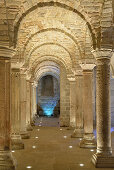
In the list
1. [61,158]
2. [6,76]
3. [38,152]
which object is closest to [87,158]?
[61,158]

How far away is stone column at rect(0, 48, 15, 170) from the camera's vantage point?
6262mm

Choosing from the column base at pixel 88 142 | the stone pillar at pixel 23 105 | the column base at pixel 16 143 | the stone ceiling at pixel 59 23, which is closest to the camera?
the stone ceiling at pixel 59 23

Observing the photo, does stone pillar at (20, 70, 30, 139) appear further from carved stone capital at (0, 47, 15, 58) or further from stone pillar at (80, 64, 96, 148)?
carved stone capital at (0, 47, 15, 58)

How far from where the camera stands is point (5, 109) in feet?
20.7

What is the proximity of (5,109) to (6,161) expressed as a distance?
1086 mm

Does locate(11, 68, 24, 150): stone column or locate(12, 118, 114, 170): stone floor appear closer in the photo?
locate(12, 118, 114, 170): stone floor

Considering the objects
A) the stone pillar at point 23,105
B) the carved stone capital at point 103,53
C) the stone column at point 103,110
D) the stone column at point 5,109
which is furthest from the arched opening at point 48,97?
the stone column at point 5,109

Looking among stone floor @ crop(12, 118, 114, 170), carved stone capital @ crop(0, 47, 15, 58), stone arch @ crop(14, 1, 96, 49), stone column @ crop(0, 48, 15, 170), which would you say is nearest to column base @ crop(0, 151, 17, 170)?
stone column @ crop(0, 48, 15, 170)

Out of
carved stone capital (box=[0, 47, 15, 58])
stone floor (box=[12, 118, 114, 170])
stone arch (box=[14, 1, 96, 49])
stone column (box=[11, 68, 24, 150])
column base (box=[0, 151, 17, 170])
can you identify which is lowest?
stone floor (box=[12, 118, 114, 170])

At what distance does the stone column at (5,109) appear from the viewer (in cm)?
626

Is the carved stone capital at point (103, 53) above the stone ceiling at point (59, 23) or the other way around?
the other way around

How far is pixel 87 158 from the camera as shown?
7.40 meters

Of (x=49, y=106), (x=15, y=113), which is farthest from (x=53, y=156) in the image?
(x=49, y=106)

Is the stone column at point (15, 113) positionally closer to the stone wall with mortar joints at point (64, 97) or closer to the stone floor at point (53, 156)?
the stone floor at point (53, 156)
